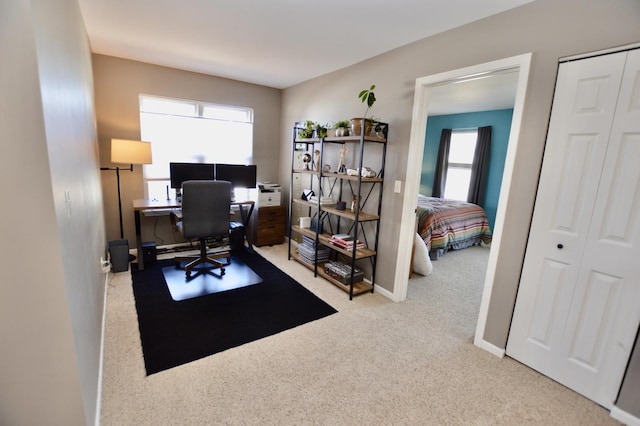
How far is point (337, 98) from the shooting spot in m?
3.57

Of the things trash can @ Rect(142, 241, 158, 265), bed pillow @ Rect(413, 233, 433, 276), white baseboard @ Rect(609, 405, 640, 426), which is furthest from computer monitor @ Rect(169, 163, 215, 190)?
white baseboard @ Rect(609, 405, 640, 426)

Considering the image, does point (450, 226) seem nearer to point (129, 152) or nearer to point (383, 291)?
point (383, 291)

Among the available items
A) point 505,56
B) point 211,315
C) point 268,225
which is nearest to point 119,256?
point 211,315

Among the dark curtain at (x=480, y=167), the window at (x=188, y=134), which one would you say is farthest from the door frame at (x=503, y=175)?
the dark curtain at (x=480, y=167)

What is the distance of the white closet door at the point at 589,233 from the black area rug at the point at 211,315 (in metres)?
1.69

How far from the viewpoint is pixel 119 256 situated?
10.7 ft

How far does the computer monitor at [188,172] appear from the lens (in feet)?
12.2

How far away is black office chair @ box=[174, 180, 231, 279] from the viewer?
303 cm

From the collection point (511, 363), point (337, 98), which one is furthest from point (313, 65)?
point (511, 363)

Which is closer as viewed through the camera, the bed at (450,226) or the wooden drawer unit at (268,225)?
the bed at (450,226)

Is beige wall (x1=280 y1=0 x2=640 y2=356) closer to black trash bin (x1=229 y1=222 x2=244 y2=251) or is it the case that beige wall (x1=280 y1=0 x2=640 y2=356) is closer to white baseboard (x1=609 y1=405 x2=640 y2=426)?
white baseboard (x1=609 y1=405 x2=640 y2=426)

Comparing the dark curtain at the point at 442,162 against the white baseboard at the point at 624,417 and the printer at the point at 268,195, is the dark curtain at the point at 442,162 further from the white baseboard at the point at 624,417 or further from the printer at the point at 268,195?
the white baseboard at the point at 624,417

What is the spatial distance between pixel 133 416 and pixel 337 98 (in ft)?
11.3

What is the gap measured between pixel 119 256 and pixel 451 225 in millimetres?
4530
